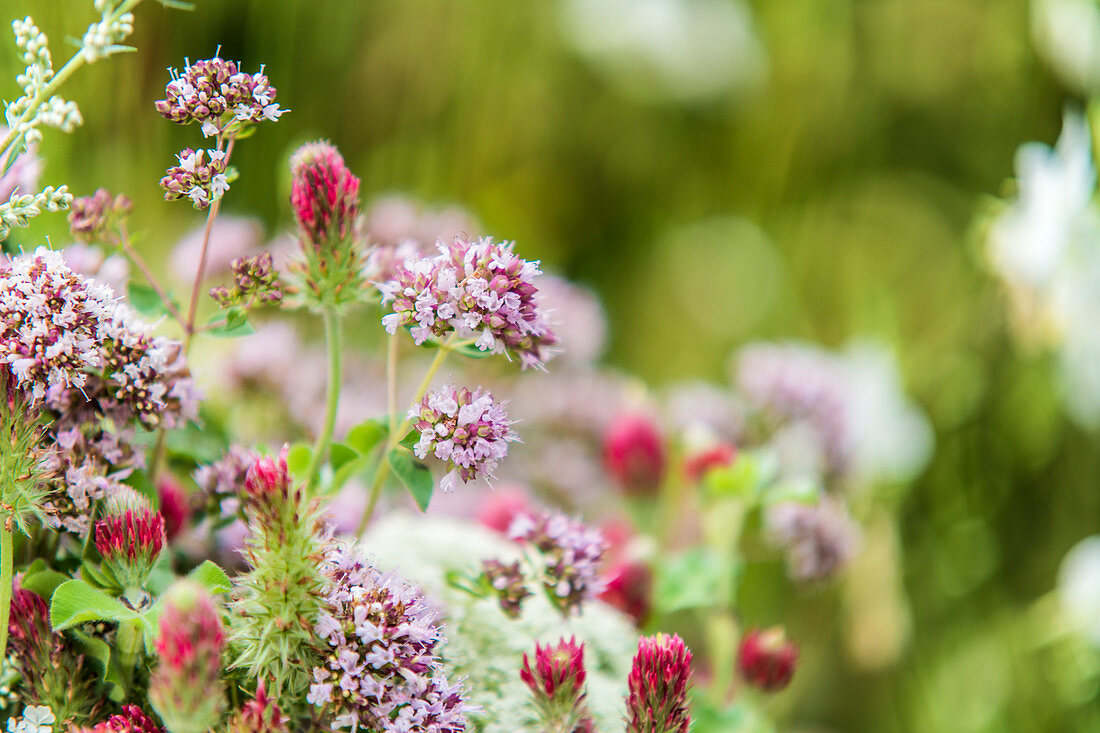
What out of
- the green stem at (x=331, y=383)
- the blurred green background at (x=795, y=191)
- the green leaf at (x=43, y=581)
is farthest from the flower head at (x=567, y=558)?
the blurred green background at (x=795, y=191)

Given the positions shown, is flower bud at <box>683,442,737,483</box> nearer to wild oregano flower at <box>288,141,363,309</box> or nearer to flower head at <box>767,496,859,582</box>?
flower head at <box>767,496,859,582</box>

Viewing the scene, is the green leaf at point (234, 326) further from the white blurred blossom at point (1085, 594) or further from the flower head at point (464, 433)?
the white blurred blossom at point (1085, 594)

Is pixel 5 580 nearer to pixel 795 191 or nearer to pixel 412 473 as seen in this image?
pixel 412 473

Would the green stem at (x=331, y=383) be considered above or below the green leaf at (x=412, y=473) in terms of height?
above

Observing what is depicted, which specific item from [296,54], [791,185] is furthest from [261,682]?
[791,185]

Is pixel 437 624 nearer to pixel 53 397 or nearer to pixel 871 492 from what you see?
pixel 53 397

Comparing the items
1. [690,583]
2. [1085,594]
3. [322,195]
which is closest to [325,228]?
[322,195]
